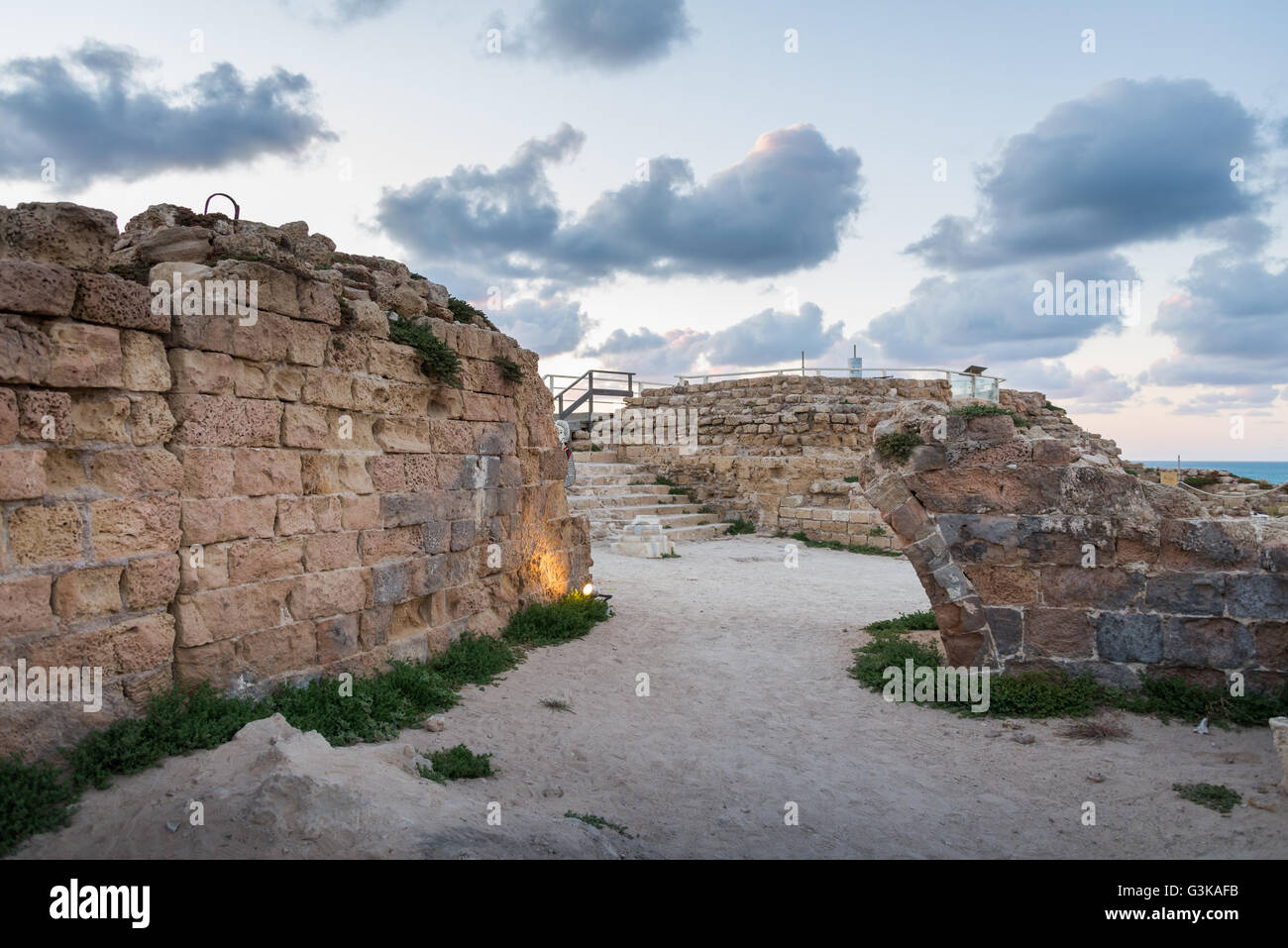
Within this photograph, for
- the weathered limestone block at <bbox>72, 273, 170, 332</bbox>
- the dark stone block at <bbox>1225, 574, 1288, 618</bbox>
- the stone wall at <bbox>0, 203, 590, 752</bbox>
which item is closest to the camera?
the stone wall at <bbox>0, 203, 590, 752</bbox>

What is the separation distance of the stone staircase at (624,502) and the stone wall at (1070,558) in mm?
9901

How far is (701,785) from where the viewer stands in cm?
476

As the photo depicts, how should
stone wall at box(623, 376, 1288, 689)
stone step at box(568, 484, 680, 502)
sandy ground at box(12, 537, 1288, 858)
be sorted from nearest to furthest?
sandy ground at box(12, 537, 1288, 858)
stone wall at box(623, 376, 1288, 689)
stone step at box(568, 484, 680, 502)

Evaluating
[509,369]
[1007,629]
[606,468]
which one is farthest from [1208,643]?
[606,468]

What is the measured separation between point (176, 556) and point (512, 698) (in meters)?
2.71

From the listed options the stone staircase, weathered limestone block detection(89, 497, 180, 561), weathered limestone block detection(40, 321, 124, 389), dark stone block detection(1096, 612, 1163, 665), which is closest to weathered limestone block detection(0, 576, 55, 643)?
weathered limestone block detection(89, 497, 180, 561)

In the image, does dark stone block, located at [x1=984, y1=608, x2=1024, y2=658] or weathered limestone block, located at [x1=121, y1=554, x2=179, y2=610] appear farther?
dark stone block, located at [x1=984, y1=608, x2=1024, y2=658]

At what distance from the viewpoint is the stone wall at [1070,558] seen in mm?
5875

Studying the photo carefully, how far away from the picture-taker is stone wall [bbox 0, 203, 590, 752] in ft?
13.1

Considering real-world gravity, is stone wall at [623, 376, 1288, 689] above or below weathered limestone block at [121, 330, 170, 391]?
below

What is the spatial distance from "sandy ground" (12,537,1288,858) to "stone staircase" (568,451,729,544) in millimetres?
9191

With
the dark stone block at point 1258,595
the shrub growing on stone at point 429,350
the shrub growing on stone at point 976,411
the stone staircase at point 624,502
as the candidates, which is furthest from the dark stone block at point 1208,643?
the stone staircase at point 624,502

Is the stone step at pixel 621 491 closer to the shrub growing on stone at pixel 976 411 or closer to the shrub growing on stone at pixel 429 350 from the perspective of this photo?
the shrub growing on stone at pixel 429 350

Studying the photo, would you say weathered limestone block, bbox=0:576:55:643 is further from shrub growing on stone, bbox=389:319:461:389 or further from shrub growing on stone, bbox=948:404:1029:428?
shrub growing on stone, bbox=948:404:1029:428
